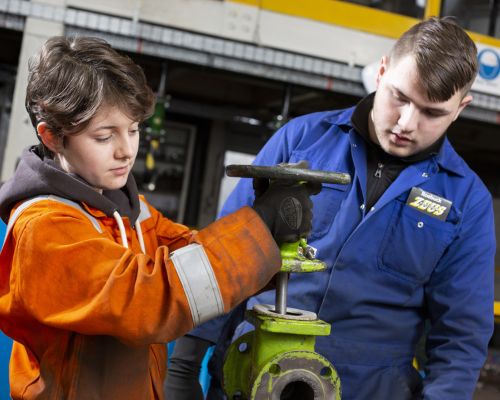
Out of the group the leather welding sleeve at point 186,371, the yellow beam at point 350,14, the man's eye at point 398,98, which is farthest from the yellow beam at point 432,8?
the leather welding sleeve at point 186,371

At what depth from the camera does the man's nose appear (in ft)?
4.83

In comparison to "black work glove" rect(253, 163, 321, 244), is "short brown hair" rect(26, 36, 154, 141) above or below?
above

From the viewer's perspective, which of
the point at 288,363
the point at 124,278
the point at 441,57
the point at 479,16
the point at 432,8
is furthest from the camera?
the point at 479,16

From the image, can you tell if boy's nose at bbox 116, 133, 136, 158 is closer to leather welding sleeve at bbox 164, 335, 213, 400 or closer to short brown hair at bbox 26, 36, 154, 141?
short brown hair at bbox 26, 36, 154, 141

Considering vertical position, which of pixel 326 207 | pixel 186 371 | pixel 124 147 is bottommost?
pixel 186 371

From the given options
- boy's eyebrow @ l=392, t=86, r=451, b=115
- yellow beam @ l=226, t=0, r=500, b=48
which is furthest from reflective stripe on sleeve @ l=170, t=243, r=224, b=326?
yellow beam @ l=226, t=0, r=500, b=48

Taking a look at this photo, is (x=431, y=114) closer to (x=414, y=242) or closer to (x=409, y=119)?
(x=409, y=119)

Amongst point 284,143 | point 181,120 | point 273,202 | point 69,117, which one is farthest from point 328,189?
point 181,120

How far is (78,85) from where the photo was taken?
107cm

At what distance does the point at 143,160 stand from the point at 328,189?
6080mm

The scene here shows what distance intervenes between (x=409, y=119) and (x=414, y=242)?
31cm

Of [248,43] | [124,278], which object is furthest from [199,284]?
[248,43]

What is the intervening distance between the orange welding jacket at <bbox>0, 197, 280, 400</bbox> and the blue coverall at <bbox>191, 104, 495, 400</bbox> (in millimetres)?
487

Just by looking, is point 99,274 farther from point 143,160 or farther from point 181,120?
point 181,120
